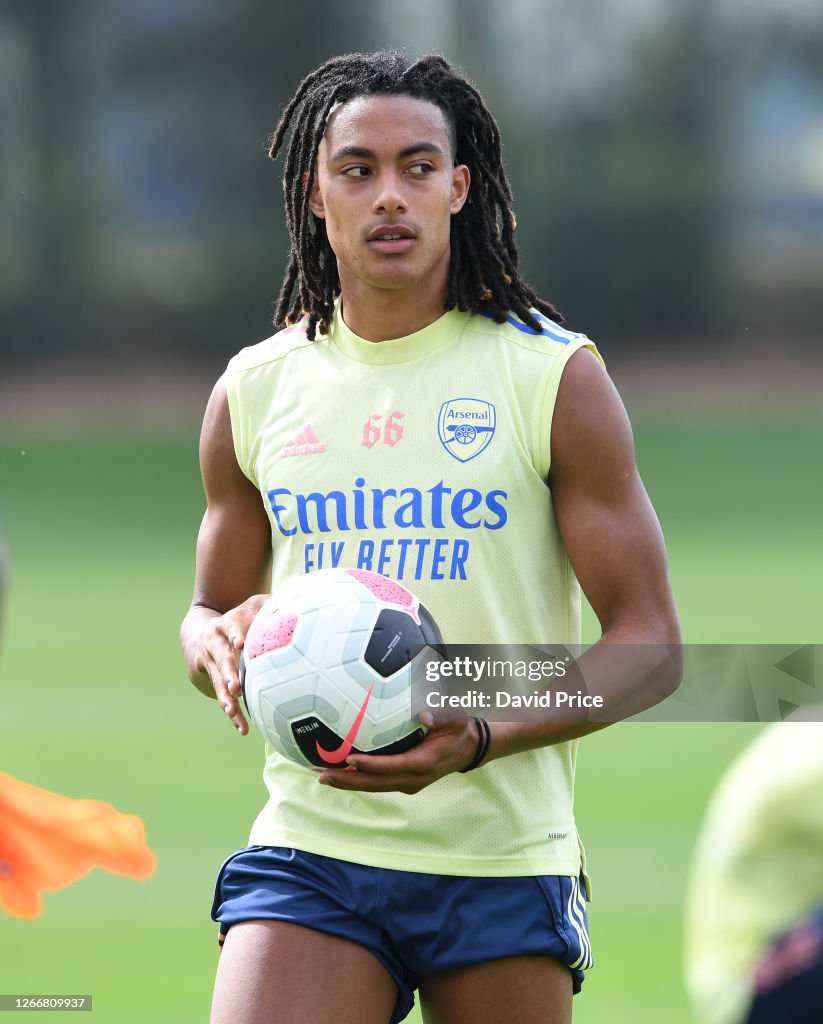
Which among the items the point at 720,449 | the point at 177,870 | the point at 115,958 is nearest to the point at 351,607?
the point at 115,958

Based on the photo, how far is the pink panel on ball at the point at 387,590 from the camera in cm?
338

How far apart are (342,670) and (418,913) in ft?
1.61

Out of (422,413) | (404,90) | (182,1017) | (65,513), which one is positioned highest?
(65,513)

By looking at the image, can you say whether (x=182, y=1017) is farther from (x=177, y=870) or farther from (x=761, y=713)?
(x=761, y=713)

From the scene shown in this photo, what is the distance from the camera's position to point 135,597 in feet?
52.7

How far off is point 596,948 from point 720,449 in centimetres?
2097

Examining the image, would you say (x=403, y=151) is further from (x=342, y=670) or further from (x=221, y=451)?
(x=342, y=670)

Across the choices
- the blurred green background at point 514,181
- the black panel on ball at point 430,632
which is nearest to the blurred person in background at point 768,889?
the black panel on ball at point 430,632

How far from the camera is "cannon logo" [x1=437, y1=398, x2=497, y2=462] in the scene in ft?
11.8

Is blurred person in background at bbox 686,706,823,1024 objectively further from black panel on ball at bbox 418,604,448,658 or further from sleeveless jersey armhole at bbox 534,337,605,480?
sleeveless jersey armhole at bbox 534,337,605,480

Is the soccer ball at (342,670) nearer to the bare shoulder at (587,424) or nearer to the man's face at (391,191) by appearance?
the bare shoulder at (587,424)

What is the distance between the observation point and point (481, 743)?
337 centimetres

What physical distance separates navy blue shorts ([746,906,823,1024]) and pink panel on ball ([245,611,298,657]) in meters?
1.48

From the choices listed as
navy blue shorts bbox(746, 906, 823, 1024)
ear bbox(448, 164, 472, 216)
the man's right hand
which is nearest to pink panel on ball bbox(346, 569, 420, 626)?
the man's right hand
